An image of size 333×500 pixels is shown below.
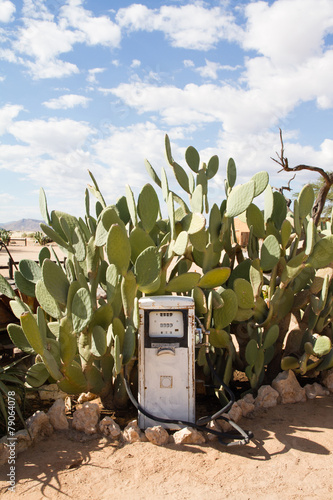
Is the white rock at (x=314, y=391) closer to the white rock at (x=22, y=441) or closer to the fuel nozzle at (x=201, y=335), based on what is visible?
the fuel nozzle at (x=201, y=335)

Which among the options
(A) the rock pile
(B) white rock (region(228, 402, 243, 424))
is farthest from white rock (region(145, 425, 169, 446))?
(B) white rock (region(228, 402, 243, 424))

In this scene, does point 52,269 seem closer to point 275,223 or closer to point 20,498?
point 20,498

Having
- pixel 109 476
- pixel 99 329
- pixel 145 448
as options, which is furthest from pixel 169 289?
pixel 109 476

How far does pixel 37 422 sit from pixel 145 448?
0.68 m

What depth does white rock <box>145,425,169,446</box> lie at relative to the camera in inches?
102

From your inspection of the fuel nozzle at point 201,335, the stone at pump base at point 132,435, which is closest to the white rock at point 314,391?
the fuel nozzle at point 201,335

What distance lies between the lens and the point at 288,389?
10.6 feet

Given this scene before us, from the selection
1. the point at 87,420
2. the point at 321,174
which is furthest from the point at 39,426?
the point at 321,174

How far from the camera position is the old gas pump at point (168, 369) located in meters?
2.78

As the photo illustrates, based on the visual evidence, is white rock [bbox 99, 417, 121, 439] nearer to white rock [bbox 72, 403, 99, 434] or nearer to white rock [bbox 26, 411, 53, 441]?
white rock [bbox 72, 403, 99, 434]

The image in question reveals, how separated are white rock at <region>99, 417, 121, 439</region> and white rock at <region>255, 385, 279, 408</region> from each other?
3.41ft

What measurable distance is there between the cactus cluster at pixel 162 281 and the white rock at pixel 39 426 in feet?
0.73

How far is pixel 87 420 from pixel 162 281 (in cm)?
100

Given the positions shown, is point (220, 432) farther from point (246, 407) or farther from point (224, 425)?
point (246, 407)
